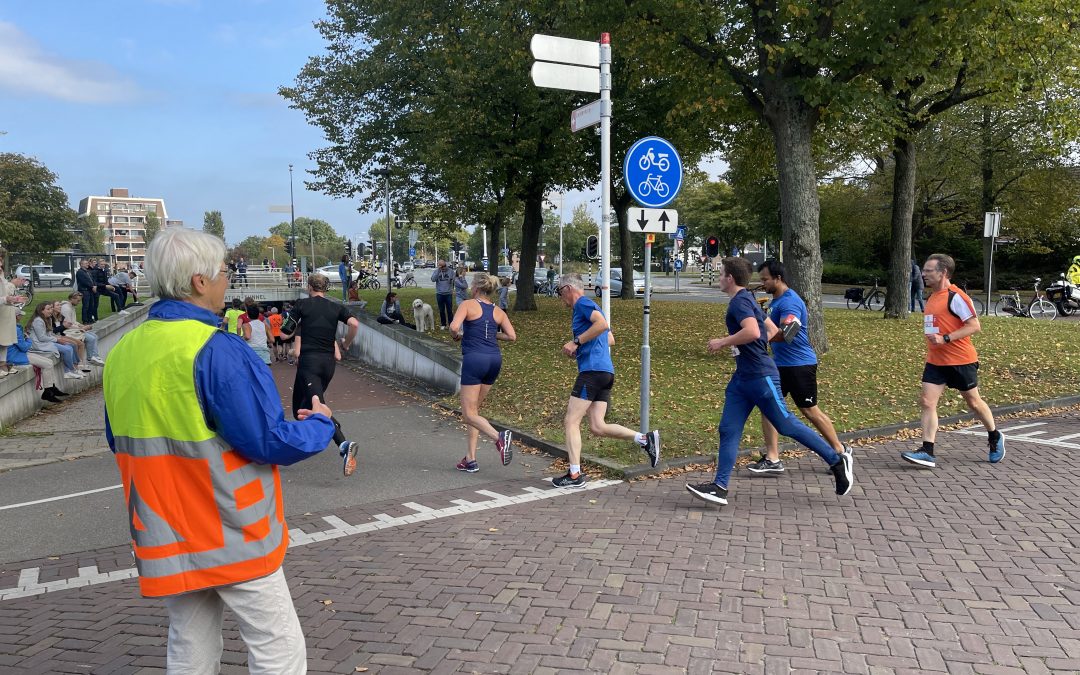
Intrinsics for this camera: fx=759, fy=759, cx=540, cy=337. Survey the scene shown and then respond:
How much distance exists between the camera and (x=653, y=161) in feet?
23.2

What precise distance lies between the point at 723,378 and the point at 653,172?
453 cm

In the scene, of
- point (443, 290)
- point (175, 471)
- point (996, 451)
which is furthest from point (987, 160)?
point (175, 471)

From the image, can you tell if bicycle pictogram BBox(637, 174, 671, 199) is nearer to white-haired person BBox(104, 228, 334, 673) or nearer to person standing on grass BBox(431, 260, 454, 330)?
white-haired person BBox(104, 228, 334, 673)

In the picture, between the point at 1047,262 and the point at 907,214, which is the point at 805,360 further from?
the point at 1047,262

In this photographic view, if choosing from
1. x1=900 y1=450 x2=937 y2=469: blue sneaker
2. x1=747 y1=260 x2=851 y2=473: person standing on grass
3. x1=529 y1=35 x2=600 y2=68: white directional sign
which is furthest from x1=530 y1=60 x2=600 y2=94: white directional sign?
x1=900 y1=450 x2=937 y2=469: blue sneaker

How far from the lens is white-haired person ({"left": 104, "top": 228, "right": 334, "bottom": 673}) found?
2.11 m

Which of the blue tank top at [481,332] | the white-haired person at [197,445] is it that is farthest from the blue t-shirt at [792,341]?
the white-haired person at [197,445]

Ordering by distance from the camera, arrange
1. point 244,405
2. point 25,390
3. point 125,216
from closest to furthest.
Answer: point 244,405
point 25,390
point 125,216

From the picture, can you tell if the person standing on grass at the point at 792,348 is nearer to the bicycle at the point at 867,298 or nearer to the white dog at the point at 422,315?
the white dog at the point at 422,315

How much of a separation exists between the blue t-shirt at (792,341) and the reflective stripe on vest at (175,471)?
473 centimetres

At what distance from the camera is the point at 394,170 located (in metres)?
25.1

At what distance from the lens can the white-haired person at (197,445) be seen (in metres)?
2.11

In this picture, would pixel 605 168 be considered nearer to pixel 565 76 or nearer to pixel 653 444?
pixel 565 76

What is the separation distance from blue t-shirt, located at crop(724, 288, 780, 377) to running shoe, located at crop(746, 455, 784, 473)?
122 cm
